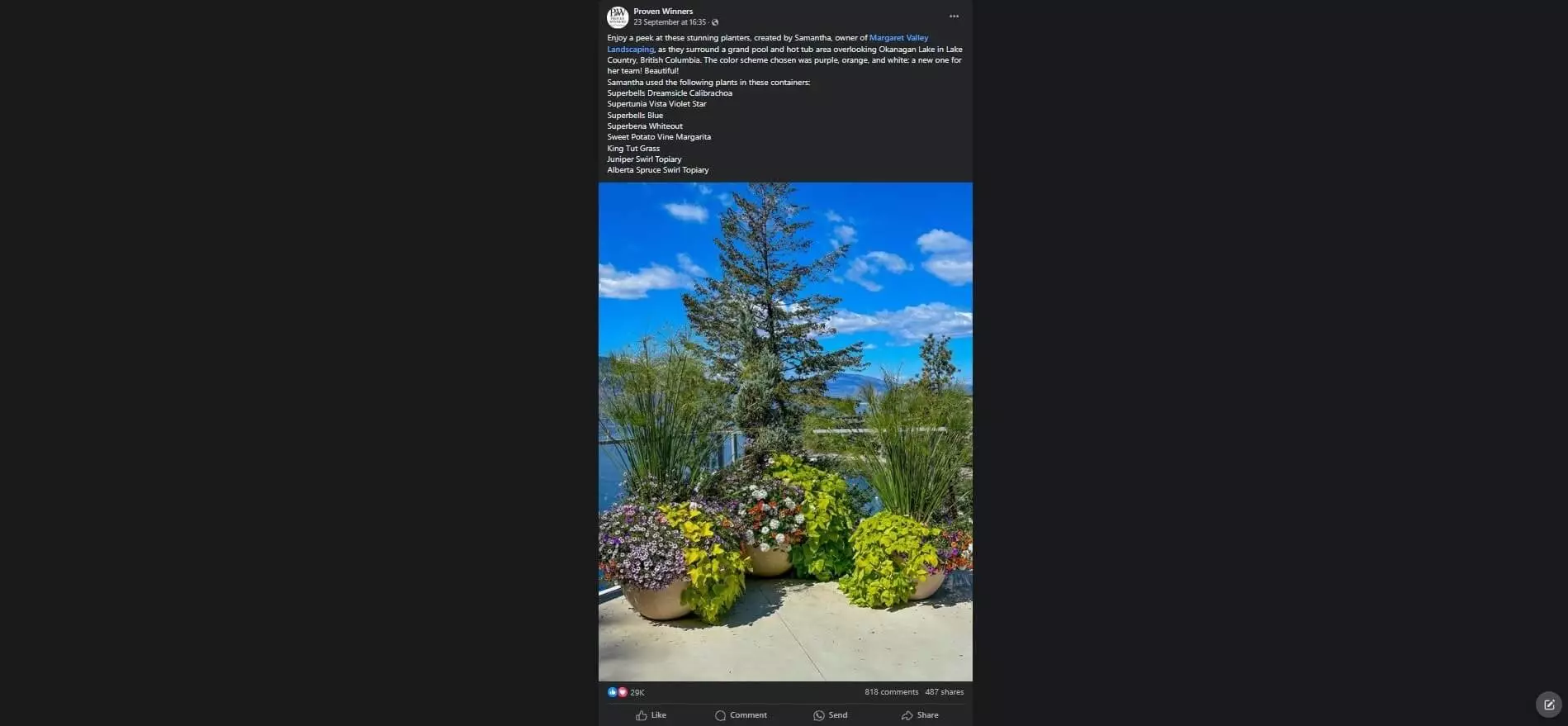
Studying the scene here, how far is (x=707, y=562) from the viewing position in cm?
268

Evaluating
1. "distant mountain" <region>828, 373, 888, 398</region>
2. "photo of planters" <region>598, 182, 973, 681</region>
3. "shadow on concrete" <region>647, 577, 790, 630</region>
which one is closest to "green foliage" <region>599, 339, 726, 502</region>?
"photo of planters" <region>598, 182, 973, 681</region>

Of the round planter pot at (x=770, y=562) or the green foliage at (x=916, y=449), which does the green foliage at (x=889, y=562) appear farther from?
the round planter pot at (x=770, y=562)

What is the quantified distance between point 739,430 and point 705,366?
1.41 feet

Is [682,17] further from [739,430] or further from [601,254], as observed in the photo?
[739,430]

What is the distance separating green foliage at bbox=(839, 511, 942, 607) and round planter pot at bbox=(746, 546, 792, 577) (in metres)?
0.36

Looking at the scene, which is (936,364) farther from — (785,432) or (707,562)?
(707,562)

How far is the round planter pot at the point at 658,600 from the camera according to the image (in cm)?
258

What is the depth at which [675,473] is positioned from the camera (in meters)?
3.12

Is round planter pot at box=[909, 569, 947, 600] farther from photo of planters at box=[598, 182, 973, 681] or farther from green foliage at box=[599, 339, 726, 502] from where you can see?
green foliage at box=[599, 339, 726, 502]

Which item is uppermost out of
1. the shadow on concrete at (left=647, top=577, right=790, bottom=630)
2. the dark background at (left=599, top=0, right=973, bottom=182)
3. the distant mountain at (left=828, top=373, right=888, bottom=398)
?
the dark background at (left=599, top=0, right=973, bottom=182)

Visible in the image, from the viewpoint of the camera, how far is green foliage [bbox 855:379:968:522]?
10.9ft
